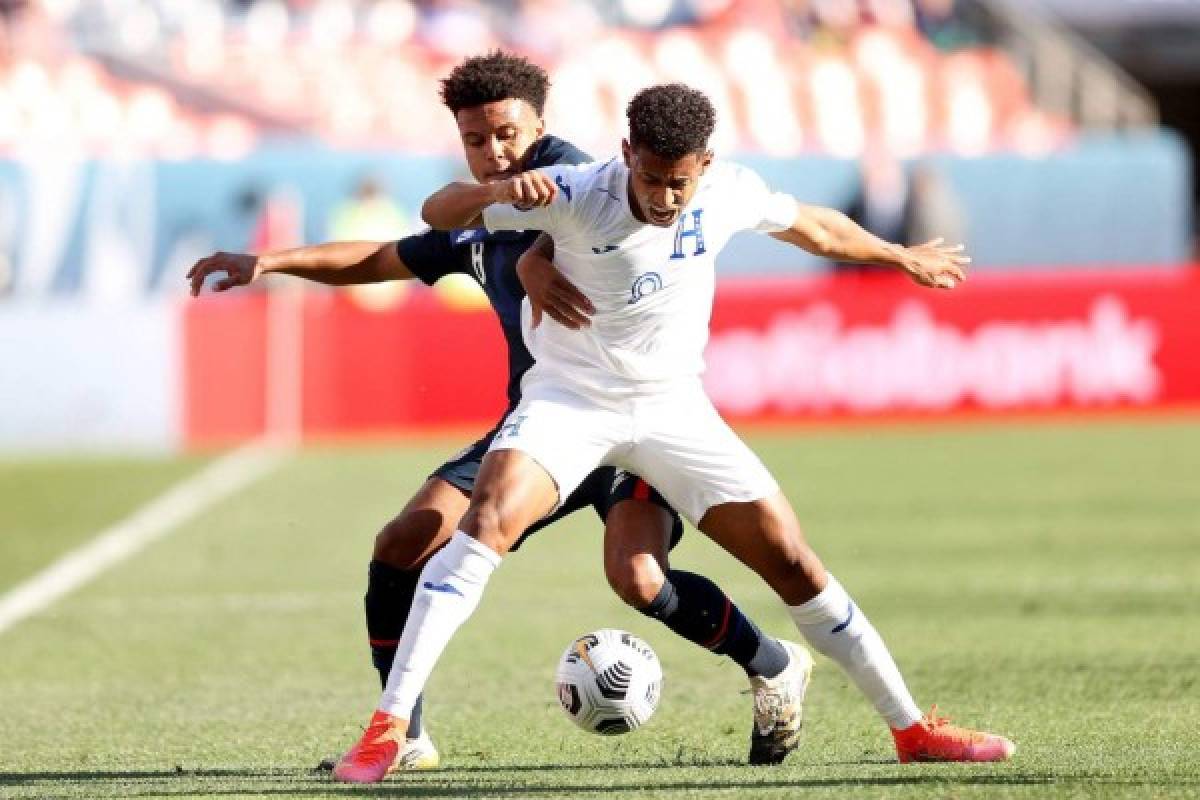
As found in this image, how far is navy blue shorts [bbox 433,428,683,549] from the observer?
23.0 ft

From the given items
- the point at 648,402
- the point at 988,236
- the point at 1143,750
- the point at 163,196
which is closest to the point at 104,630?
the point at 648,402

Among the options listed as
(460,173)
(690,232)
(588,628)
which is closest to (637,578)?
(690,232)

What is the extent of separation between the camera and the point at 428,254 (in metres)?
7.12

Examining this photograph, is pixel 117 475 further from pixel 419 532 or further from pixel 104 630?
pixel 419 532

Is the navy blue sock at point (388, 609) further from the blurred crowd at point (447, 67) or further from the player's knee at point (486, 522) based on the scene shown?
the blurred crowd at point (447, 67)

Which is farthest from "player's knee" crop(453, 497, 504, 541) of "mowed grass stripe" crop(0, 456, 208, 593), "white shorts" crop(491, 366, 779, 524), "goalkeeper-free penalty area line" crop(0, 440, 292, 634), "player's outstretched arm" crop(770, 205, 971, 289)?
"mowed grass stripe" crop(0, 456, 208, 593)

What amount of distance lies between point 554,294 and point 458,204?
0.44 meters

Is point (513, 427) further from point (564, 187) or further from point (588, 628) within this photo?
point (588, 628)

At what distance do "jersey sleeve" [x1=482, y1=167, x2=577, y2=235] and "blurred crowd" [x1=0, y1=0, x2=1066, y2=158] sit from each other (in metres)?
17.6

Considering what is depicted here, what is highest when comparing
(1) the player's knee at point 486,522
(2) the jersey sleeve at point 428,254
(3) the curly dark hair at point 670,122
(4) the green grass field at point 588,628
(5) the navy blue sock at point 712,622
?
(3) the curly dark hair at point 670,122

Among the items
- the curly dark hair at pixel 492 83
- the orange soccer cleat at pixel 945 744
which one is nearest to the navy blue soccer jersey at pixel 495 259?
the curly dark hair at pixel 492 83

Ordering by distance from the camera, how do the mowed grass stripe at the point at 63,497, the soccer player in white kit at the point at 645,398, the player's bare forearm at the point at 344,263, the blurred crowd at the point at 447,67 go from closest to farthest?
the soccer player in white kit at the point at 645,398 → the player's bare forearm at the point at 344,263 → the mowed grass stripe at the point at 63,497 → the blurred crowd at the point at 447,67

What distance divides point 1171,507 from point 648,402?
8.40 m

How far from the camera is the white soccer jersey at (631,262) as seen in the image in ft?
20.9
